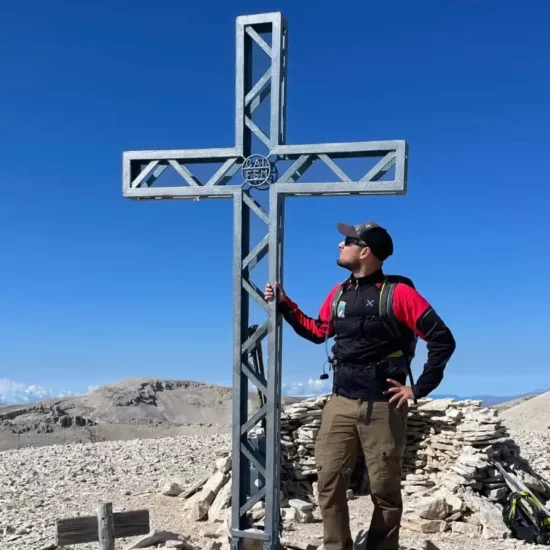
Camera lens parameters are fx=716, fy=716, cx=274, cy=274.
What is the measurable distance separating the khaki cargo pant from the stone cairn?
196cm

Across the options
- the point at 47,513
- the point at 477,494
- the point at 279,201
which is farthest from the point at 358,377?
the point at 47,513

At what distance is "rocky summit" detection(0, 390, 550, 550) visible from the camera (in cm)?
743

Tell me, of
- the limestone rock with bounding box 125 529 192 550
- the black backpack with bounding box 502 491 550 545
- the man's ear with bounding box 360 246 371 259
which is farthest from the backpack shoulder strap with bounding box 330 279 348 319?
the black backpack with bounding box 502 491 550 545

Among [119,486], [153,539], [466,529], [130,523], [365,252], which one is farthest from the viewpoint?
[119,486]

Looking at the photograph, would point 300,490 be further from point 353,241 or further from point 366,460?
point 353,241

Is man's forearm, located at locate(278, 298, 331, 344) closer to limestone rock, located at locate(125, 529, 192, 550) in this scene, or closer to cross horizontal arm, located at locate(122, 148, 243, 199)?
cross horizontal arm, located at locate(122, 148, 243, 199)

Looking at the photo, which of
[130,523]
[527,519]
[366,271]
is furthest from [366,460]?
[527,519]

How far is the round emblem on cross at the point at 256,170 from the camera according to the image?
19.0 feet

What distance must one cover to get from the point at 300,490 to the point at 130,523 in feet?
12.3

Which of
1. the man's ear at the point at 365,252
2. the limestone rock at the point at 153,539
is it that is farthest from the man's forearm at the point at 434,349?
Result: the limestone rock at the point at 153,539

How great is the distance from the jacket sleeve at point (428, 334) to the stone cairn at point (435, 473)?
2.84 m

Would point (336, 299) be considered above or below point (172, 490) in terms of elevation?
above

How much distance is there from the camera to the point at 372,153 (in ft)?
18.1

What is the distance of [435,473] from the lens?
9.32 metres
